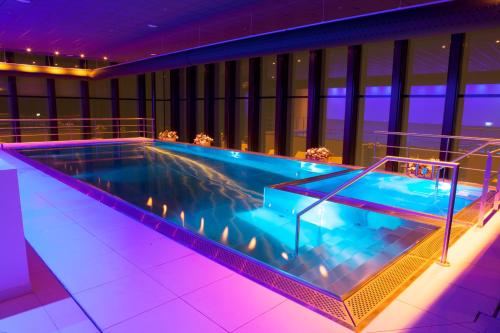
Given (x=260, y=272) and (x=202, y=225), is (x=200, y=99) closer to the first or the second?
(x=202, y=225)

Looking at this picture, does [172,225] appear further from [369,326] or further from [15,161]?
[15,161]

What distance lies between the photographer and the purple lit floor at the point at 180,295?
1.62 m

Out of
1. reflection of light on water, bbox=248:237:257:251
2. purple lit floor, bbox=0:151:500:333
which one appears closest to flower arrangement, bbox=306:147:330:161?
reflection of light on water, bbox=248:237:257:251

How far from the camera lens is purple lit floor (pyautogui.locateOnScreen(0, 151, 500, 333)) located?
1.62 meters

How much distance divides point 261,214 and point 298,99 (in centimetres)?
546

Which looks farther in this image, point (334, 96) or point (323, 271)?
point (334, 96)

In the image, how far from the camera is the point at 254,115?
915 cm

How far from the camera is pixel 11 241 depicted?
5.83 feet

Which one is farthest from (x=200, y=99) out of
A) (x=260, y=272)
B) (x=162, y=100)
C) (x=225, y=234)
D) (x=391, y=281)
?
A: (x=391, y=281)

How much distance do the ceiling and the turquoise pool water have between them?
259 cm

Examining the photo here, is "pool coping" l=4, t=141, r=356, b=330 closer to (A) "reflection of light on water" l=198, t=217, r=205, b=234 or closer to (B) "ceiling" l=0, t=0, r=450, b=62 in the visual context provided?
(A) "reflection of light on water" l=198, t=217, r=205, b=234

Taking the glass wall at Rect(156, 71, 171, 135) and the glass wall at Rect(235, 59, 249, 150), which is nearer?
the glass wall at Rect(235, 59, 249, 150)

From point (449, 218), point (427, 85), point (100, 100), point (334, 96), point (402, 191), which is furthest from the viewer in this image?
point (100, 100)

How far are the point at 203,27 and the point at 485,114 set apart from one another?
17.6ft
